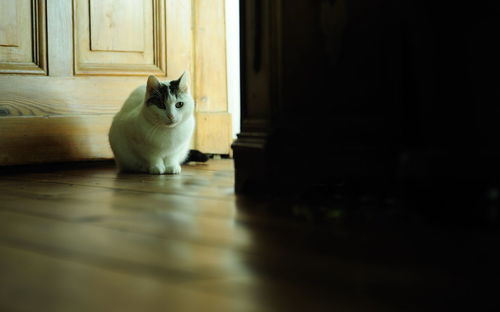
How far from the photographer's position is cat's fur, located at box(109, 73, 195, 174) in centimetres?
238

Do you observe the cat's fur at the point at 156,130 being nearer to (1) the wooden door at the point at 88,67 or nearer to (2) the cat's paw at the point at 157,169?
(2) the cat's paw at the point at 157,169

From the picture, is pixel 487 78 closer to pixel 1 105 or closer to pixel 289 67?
pixel 289 67

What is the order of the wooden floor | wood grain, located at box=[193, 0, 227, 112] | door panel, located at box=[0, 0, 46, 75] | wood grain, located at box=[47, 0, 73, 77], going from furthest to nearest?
wood grain, located at box=[193, 0, 227, 112] < wood grain, located at box=[47, 0, 73, 77] < door panel, located at box=[0, 0, 46, 75] < the wooden floor

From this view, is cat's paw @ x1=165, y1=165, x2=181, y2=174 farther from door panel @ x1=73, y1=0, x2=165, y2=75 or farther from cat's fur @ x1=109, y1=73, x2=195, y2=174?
door panel @ x1=73, y1=0, x2=165, y2=75

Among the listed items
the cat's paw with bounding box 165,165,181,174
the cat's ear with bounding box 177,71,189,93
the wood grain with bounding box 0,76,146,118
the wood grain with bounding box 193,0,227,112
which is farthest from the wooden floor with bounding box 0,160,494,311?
the wood grain with bounding box 193,0,227,112

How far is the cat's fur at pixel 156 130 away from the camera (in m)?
2.38

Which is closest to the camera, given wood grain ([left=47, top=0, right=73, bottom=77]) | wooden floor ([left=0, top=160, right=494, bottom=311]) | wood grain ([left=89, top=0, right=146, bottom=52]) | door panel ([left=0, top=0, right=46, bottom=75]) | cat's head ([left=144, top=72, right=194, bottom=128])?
wooden floor ([left=0, top=160, right=494, bottom=311])

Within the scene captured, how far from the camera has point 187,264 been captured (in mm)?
904

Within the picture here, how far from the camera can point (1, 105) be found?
97.2 inches

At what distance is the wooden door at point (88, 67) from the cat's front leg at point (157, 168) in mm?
419

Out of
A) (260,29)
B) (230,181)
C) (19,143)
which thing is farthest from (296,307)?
(19,143)

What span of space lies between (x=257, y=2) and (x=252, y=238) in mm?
777

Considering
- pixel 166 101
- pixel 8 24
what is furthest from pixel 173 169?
pixel 8 24

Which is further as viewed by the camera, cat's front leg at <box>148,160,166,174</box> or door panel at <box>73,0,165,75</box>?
door panel at <box>73,0,165,75</box>
